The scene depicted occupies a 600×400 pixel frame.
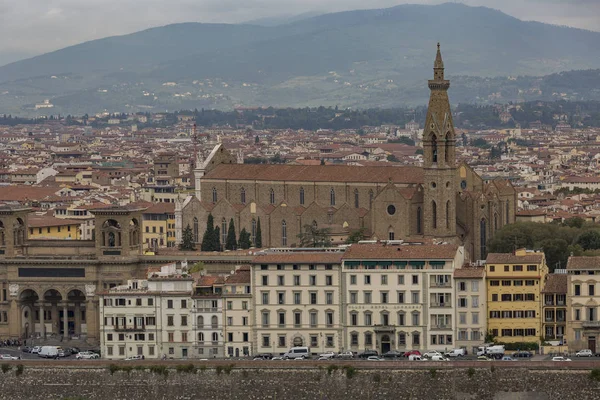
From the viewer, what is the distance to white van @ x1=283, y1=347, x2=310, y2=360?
216 feet

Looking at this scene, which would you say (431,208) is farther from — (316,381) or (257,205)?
(316,381)

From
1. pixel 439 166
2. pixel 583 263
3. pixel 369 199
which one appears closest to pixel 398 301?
pixel 583 263

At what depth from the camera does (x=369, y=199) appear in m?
96.4

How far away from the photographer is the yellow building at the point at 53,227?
91125 mm

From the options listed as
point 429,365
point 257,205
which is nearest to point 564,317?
point 429,365

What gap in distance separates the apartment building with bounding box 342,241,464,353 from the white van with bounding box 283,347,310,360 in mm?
1590

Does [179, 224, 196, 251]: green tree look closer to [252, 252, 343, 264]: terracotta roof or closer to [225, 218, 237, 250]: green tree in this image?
[225, 218, 237, 250]: green tree

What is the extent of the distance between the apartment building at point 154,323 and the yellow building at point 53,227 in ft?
69.3

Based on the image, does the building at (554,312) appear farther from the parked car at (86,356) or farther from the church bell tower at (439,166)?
the church bell tower at (439,166)

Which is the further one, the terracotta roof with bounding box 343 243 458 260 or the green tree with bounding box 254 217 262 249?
the green tree with bounding box 254 217 262 249

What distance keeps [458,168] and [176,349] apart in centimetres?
3056

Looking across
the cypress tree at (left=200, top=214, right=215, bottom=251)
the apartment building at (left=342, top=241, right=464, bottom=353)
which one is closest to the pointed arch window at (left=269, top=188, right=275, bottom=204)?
the cypress tree at (left=200, top=214, right=215, bottom=251)

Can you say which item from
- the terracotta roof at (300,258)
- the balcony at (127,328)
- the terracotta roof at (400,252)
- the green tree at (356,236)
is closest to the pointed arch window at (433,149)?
the green tree at (356,236)

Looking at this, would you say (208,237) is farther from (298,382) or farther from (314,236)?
(298,382)
